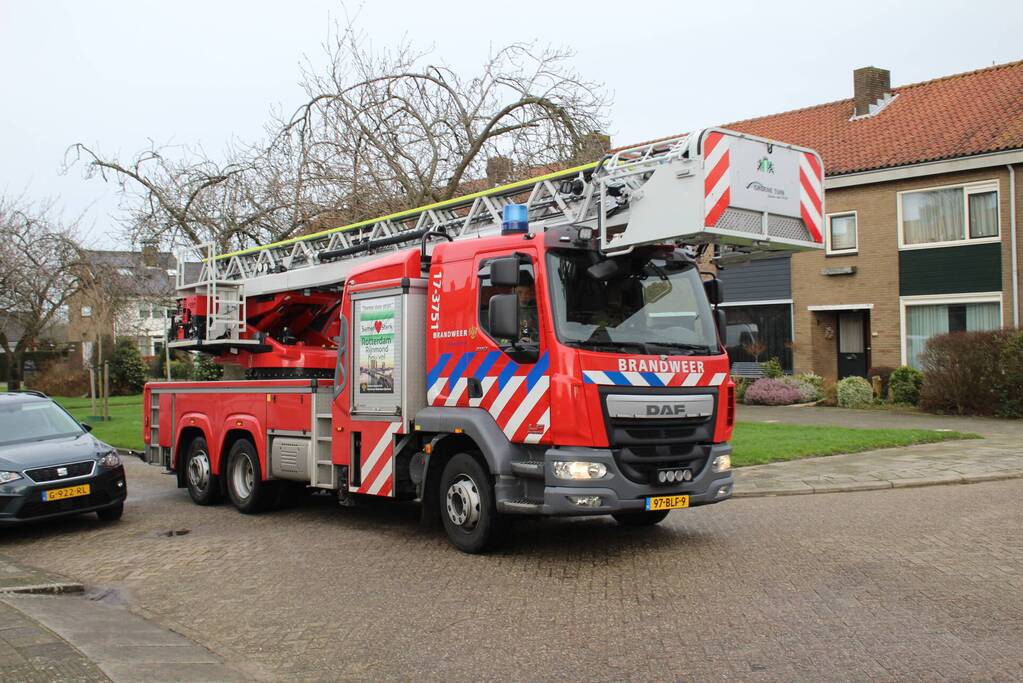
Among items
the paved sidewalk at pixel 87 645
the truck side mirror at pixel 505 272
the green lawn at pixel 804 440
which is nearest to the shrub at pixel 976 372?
the green lawn at pixel 804 440

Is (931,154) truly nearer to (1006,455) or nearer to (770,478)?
(1006,455)

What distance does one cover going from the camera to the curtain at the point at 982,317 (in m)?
23.5

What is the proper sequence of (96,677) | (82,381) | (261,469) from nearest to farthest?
(96,677), (261,469), (82,381)

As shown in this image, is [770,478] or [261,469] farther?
[770,478]

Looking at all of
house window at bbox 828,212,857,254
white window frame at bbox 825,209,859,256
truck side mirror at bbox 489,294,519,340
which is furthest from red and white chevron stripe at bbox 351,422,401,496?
house window at bbox 828,212,857,254

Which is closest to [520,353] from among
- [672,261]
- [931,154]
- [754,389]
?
[672,261]

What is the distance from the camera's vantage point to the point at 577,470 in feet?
24.7

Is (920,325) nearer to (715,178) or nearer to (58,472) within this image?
(715,178)

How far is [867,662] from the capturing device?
521 cm

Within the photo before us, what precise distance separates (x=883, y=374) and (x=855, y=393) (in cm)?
200

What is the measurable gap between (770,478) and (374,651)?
26.0 ft

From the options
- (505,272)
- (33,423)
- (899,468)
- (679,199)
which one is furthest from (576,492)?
(899,468)

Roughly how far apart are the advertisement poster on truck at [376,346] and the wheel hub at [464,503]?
4.18ft

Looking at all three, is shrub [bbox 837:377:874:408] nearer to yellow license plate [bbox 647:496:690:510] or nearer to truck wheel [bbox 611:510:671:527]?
truck wheel [bbox 611:510:671:527]
